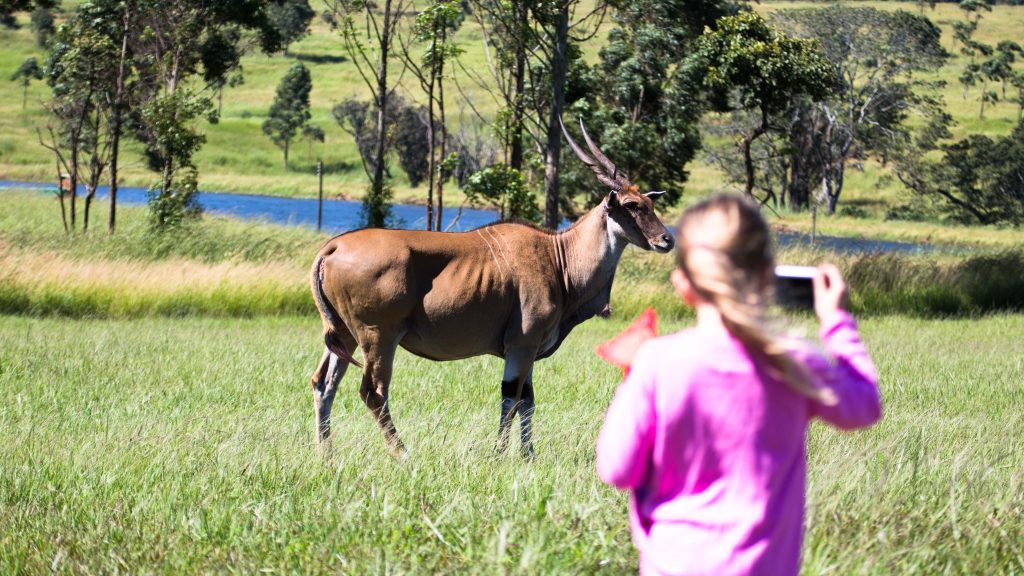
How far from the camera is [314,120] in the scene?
96188 mm

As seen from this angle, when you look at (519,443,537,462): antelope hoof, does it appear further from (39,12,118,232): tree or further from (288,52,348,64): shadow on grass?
(288,52,348,64): shadow on grass

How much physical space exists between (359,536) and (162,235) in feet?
56.6

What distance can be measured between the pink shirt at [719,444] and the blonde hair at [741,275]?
0.09 m

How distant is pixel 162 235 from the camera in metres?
21.3

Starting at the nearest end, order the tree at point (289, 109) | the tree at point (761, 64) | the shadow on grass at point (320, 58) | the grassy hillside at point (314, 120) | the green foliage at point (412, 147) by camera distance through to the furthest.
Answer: the tree at point (761, 64)
the grassy hillside at point (314, 120)
the green foliage at point (412, 147)
the tree at point (289, 109)
the shadow on grass at point (320, 58)

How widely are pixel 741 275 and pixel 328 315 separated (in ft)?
19.0

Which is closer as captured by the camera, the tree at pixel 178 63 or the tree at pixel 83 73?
the tree at pixel 178 63

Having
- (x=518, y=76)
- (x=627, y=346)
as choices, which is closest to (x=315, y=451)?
(x=627, y=346)

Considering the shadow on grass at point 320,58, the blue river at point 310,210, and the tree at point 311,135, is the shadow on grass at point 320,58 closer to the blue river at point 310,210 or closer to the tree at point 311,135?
the tree at point 311,135

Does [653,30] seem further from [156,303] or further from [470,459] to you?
[470,459]

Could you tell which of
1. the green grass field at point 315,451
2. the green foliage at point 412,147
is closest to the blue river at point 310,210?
the green foliage at point 412,147

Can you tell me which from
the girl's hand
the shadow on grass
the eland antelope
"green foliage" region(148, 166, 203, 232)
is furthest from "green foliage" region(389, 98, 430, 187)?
the girl's hand

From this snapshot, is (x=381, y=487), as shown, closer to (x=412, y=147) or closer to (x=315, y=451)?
(x=315, y=451)

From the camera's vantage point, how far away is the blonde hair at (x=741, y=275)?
292cm
